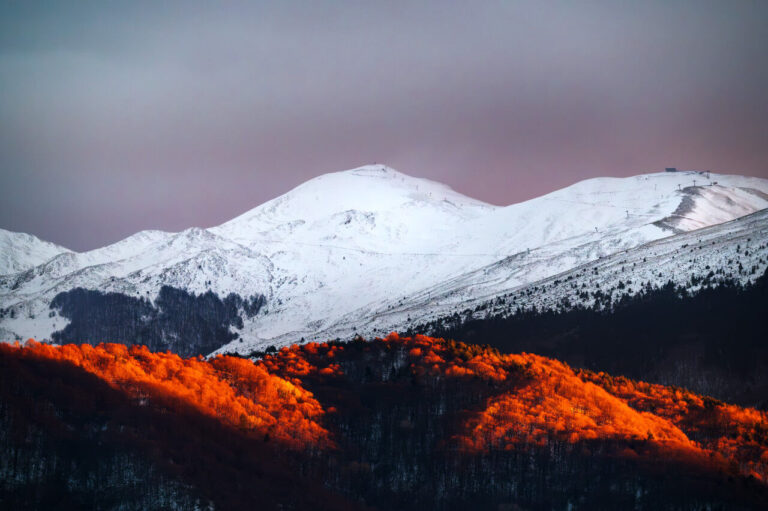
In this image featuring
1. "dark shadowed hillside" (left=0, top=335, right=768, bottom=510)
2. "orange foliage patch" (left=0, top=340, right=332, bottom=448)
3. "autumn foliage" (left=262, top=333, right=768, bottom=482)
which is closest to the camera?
"dark shadowed hillside" (left=0, top=335, right=768, bottom=510)

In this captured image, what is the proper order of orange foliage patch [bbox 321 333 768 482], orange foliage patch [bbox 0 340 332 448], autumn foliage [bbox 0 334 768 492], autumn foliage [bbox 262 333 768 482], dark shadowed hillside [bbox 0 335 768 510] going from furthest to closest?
1. orange foliage patch [bbox 0 340 332 448]
2. autumn foliage [bbox 0 334 768 492]
3. orange foliage patch [bbox 321 333 768 482]
4. autumn foliage [bbox 262 333 768 482]
5. dark shadowed hillside [bbox 0 335 768 510]

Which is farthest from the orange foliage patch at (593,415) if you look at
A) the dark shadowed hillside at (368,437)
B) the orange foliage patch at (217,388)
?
the orange foliage patch at (217,388)

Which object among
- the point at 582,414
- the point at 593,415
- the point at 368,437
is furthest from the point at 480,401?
the point at 368,437

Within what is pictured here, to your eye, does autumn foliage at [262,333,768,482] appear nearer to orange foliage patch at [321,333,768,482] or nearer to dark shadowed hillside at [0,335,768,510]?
orange foliage patch at [321,333,768,482]

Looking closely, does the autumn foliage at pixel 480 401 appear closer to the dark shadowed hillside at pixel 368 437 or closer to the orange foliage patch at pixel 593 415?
the orange foliage patch at pixel 593 415

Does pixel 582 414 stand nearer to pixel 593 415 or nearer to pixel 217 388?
pixel 593 415

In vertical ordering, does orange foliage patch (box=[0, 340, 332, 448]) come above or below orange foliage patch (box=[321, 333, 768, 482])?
above

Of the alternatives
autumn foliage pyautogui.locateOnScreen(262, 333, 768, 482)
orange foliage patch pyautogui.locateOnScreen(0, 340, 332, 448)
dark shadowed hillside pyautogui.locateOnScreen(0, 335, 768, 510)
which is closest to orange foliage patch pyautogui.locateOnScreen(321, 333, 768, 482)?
autumn foliage pyautogui.locateOnScreen(262, 333, 768, 482)

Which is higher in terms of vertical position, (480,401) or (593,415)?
(480,401)

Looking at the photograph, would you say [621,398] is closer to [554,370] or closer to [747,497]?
[554,370]

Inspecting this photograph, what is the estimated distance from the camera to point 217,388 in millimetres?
159250

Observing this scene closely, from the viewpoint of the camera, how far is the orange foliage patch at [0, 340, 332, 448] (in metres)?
149

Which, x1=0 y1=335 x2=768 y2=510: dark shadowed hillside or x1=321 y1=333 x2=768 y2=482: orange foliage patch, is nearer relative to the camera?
x1=0 y1=335 x2=768 y2=510: dark shadowed hillside

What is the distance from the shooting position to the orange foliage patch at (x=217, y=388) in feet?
489
